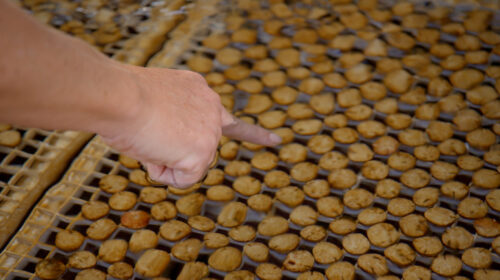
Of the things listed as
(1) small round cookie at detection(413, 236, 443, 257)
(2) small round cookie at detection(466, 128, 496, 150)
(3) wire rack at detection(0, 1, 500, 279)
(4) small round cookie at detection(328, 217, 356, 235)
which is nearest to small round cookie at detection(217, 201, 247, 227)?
(3) wire rack at detection(0, 1, 500, 279)

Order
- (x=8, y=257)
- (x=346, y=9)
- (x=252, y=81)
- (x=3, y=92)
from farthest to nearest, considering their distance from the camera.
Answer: (x=346, y=9), (x=252, y=81), (x=8, y=257), (x=3, y=92)

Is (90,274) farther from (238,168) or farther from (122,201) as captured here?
(238,168)

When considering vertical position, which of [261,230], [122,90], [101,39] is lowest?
[261,230]

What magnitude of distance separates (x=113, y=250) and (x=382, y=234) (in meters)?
0.32

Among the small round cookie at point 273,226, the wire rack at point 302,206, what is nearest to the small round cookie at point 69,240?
the wire rack at point 302,206

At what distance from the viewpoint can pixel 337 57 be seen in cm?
81

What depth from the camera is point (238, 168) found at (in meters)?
0.67

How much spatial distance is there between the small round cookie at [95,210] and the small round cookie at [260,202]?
0.19m

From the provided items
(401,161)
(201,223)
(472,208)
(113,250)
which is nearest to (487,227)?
(472,208)

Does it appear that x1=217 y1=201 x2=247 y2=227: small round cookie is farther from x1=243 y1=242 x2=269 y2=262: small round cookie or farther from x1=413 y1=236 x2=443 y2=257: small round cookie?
x1=413 y1=236 x2=443 y2=257: small round cookie

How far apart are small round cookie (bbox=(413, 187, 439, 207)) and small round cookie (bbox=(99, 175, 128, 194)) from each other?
38 centimetres

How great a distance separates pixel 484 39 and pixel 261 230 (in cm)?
50

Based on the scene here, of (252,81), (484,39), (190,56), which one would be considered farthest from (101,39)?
(484,39)

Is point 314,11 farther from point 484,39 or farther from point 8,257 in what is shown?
point 8,257
